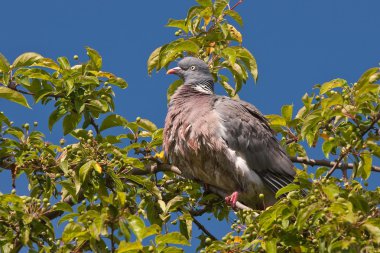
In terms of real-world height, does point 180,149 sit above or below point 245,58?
below

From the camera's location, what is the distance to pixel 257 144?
7055 millimetres

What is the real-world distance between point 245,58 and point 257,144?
779mm

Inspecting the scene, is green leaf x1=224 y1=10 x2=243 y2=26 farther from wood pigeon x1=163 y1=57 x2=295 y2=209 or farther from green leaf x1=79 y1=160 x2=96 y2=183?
green leaf x1=79 y1=160 x2=96 y2=183

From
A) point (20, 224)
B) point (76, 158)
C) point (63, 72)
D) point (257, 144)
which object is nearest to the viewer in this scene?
point (20, 224)

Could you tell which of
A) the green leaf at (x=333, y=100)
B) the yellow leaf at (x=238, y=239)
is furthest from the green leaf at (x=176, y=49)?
the yellow leaf at (x=238, y=239)

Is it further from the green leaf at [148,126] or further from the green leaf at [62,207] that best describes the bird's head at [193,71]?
the green leaf at [62,207]

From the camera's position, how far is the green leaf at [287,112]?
6.47m

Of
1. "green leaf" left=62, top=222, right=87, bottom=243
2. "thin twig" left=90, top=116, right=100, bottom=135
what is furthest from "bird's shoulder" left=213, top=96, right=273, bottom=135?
"green leaf" left=62, top=222, right=87, bottom=243

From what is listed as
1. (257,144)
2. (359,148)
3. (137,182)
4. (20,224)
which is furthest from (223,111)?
(20,224)

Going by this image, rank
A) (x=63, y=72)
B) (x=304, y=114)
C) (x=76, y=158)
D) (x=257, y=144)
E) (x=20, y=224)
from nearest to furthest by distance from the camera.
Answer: (x=20, y=224)
(x=76, y=158)
(x=63, y=72)
(x=304, y=114)
(x=257, y=144)

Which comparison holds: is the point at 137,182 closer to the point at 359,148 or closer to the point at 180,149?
the point at 180,149

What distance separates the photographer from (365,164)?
5340 millimetres

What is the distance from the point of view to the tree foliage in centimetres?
466

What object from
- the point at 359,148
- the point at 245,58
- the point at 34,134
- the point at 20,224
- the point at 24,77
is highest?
the point at 245,58
